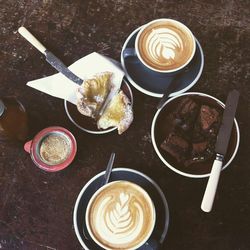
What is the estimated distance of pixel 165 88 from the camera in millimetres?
1204

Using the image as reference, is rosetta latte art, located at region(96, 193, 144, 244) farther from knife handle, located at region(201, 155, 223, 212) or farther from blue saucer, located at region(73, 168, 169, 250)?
knife handle, located at region(201, 155, 223, 212)

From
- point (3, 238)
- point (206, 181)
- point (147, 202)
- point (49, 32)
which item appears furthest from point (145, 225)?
point (49, 32)

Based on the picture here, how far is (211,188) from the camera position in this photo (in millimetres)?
1025

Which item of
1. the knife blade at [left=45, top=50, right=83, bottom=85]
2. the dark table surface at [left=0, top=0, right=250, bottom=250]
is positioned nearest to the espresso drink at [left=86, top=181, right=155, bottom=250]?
the dark table surface at [left=0, top=0, right=250, bottom=250]

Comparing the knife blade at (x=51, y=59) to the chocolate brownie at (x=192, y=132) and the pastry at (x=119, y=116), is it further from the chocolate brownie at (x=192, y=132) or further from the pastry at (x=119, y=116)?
the chocolate brownie at (x=192, y=132)

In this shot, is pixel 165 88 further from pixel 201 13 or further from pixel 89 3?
pixel 89 3

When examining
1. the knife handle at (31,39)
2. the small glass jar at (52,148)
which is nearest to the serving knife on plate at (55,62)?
the knife handle at (31,39)

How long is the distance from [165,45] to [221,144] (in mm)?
343

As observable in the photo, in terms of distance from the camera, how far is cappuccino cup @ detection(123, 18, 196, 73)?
3.86ft

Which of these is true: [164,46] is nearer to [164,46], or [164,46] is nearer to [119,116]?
[164,46]

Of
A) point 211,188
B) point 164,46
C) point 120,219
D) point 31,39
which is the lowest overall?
point 120,219

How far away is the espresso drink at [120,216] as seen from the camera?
1009 millimetres

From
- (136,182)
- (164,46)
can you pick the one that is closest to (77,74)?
(164,46)

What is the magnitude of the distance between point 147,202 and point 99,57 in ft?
1.59
